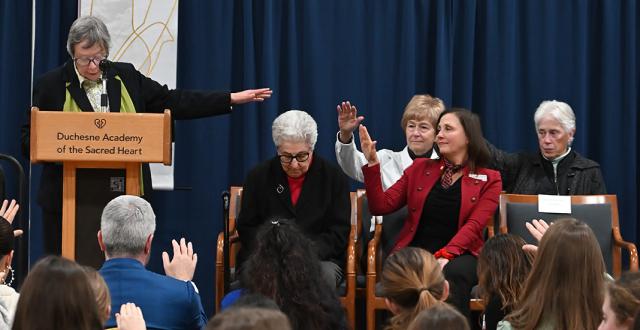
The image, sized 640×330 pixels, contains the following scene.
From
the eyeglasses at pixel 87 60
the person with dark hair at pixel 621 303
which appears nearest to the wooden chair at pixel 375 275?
the eyeglasses at pixel 87 60

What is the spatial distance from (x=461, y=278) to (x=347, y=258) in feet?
2.05

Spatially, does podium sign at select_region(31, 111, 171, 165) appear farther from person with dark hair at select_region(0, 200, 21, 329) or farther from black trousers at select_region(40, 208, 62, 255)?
black trousers at select_region(40, 208, 62, 255)

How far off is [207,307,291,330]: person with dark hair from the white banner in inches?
164

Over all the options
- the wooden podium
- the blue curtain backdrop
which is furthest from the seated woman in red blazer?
the wooden podium

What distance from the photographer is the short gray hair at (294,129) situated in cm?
524

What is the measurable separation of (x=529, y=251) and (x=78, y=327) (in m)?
2.01

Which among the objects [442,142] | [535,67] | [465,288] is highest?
[535,67]

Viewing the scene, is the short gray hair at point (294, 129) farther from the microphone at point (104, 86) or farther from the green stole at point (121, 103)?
the microphone at point (104, 86)

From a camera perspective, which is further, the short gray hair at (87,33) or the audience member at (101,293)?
the short gray hair at (87,33)

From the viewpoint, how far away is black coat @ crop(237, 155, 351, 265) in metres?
5.29

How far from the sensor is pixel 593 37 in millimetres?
6477

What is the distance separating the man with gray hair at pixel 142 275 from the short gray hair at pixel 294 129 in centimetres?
161

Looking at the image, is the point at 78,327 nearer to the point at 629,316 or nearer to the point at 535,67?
the point at 629,316

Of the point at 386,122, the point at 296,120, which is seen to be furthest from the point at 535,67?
the point at 296,120
